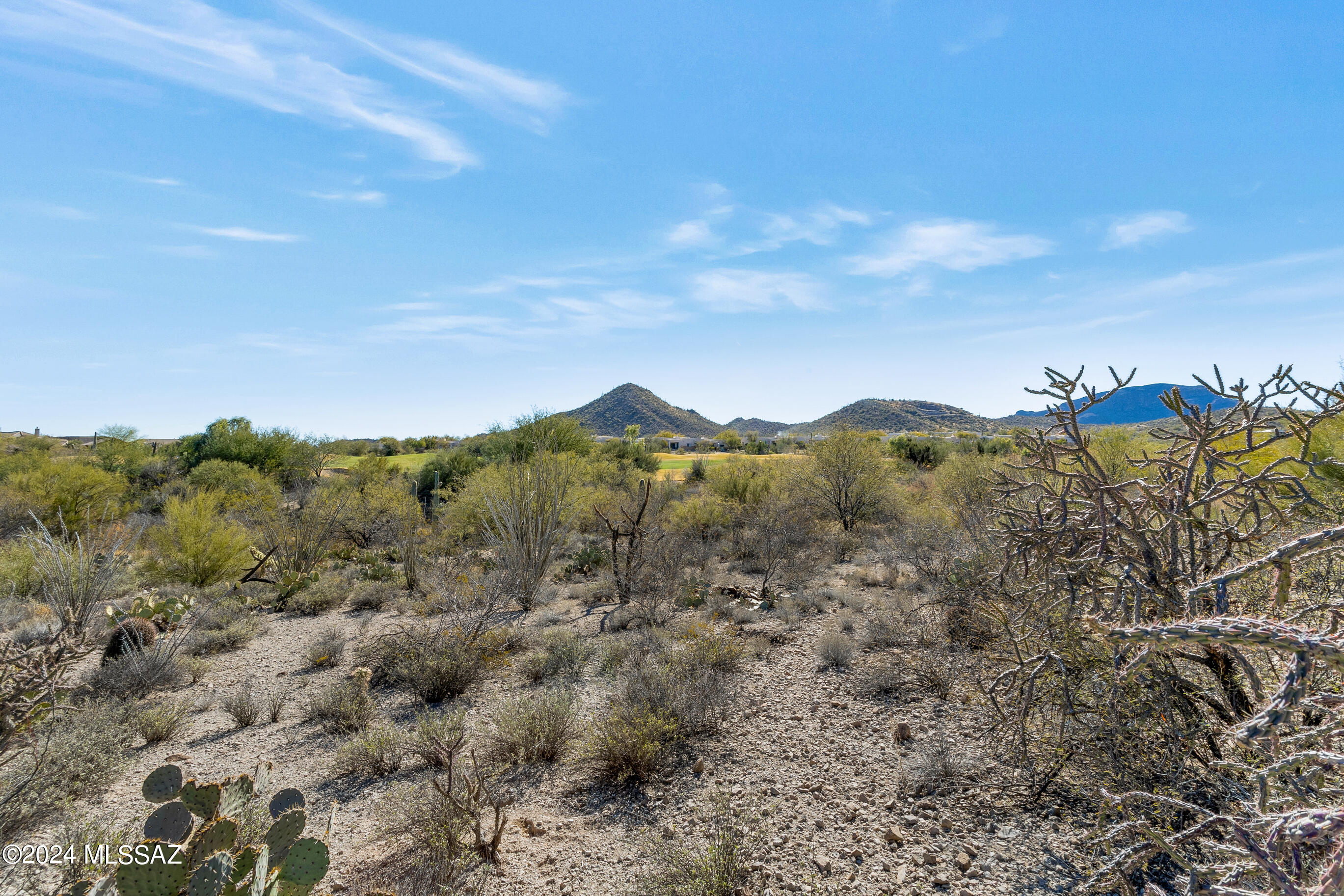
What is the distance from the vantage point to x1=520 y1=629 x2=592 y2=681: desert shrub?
809 cm

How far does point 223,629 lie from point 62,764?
6.25m

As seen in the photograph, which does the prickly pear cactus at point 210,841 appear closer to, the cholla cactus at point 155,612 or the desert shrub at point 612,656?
the desert shrub at point 612,656

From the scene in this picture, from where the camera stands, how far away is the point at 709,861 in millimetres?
3807

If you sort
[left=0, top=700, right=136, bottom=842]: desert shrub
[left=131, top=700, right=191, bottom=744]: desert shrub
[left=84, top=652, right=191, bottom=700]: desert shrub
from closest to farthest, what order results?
1. [left=0, top=700, right=136, bottom=842]: desert shrub
2. [left=131, top=700, right=191, bottom=744]: desert shrub
3. [left=84, top=652, right=191, bottom=700]: desert shrub

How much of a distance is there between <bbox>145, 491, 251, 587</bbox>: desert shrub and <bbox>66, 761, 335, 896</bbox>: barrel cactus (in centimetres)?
1194

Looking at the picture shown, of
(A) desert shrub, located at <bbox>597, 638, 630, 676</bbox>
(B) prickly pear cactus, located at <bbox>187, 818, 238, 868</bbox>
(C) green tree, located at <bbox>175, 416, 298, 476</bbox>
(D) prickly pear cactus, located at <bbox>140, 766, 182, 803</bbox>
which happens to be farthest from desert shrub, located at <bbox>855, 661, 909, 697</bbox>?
(C) green tree, located at <bbox>175, 416, 298, 476</bbox>

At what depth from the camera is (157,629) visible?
9.23 metres

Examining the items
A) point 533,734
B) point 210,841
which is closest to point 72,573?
point 533,734

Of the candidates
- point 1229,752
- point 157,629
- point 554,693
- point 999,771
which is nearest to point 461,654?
point 554,693

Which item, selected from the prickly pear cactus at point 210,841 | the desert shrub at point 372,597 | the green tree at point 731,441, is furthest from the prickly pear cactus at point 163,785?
the green tree at point 731,441

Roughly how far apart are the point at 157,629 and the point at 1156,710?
1210cm

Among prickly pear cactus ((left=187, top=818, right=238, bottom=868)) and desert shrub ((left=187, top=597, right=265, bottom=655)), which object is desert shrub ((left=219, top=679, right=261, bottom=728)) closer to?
desert shrub ((left=187, top=597, right=265, bottom=655))

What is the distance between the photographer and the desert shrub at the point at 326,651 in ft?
29.5

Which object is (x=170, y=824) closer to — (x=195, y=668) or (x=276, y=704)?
(x=276, y=704)
